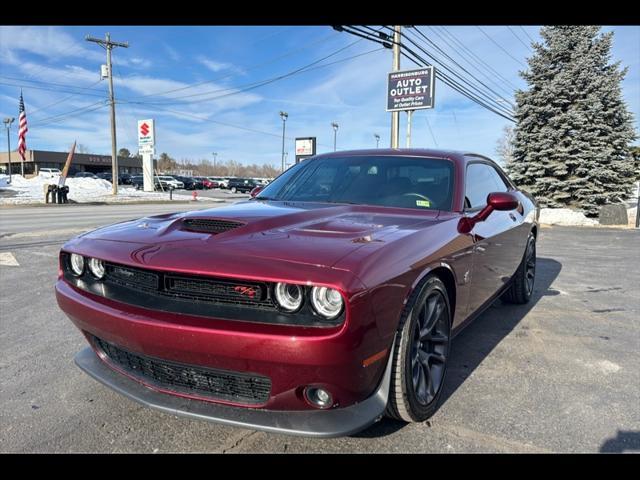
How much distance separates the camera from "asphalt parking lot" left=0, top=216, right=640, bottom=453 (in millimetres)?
2209

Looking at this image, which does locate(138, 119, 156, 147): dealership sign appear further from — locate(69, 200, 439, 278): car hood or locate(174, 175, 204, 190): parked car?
locate(69, 200, 439, 278): car hood

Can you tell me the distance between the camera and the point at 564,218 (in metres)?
14.3

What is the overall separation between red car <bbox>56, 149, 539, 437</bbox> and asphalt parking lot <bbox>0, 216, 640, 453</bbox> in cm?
26

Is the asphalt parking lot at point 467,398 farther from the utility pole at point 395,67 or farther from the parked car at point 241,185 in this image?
the parked car at point 241,185

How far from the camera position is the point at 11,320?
404cm

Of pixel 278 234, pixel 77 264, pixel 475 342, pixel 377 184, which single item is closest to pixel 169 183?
pixel 377 184

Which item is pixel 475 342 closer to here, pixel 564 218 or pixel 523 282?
pixel 523 282

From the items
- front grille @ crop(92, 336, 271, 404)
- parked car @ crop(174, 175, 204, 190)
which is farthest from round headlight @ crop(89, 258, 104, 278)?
parked car @ crop(174, 175, 204, 190)

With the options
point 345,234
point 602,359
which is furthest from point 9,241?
point 602,359

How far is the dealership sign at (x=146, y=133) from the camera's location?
117 feet

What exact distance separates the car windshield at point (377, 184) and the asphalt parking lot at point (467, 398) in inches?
47.1

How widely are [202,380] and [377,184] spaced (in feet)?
6.42

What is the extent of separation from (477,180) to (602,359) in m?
1.60
